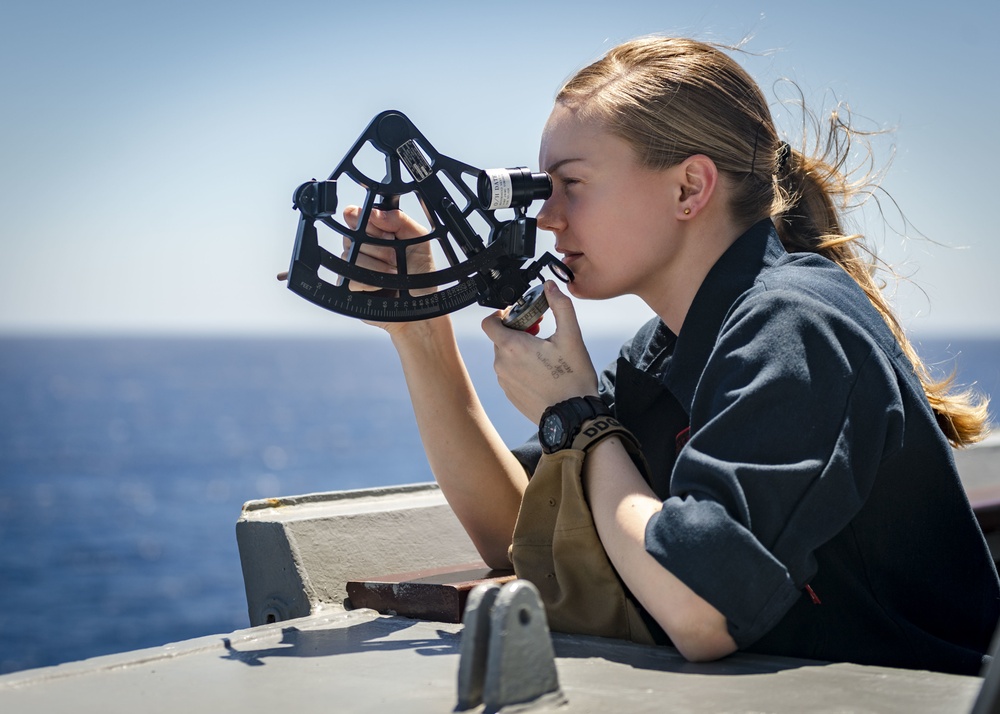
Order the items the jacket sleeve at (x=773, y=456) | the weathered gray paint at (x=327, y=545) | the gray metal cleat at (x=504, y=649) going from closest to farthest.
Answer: the gray metal cleat at (x=504, y=649) < the jacket sleeve at (x=773, y=456) < the weathered gray paint at (x=327, y=545)

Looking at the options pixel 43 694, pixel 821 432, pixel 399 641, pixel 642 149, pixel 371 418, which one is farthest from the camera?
pixel 371 418

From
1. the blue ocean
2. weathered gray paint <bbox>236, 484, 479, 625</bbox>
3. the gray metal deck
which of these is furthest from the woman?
the blue ocean

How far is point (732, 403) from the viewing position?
170 centimetres

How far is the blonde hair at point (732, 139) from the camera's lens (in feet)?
7.14

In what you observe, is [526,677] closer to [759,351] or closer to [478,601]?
[478,601]

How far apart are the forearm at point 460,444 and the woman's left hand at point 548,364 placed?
1.46 feet

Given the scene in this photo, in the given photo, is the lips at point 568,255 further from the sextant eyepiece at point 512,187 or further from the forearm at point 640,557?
the forearm at point 640,557

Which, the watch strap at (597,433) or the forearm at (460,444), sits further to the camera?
the forearm at (460,444)

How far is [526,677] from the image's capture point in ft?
4.46

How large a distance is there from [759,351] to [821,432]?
16 centimetres

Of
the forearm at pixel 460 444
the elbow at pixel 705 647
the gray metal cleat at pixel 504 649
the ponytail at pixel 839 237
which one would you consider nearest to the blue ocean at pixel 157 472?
the ponytail at pixel 839 237

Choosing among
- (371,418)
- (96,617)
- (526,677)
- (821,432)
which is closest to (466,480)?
(821,432)

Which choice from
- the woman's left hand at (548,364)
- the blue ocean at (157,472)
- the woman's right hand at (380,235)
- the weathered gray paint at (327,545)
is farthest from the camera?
the blue ocean at (157,472)

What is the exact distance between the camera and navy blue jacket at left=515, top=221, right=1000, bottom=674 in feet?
5.37
